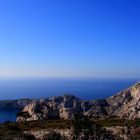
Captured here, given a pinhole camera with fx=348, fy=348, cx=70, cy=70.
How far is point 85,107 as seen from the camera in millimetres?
136125

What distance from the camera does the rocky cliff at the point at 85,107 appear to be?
94.2 meters

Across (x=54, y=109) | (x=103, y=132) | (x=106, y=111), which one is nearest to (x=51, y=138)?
(x=103, y=132)

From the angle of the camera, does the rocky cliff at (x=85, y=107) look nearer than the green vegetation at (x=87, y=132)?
No

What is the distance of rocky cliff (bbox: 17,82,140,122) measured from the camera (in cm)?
9422

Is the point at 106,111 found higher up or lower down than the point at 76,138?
lower down

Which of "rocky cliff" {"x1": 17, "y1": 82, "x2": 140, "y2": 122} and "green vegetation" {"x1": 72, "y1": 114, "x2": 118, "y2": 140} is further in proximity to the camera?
"rocky cliff" {"x1": 17, "y1": 82, "x2": 140, "y2": 122}

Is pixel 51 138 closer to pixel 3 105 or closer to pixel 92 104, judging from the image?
pixel 92 104

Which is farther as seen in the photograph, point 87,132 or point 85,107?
point 85,107

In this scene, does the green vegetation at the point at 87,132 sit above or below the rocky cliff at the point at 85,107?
above

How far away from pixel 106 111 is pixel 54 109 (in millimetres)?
22992

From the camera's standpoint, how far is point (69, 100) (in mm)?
142750

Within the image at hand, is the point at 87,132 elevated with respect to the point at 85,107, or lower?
elevated

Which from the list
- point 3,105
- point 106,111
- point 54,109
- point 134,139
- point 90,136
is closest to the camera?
point 90,136

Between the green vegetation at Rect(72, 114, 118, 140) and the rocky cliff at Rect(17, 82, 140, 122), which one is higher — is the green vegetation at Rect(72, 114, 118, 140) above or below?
above
